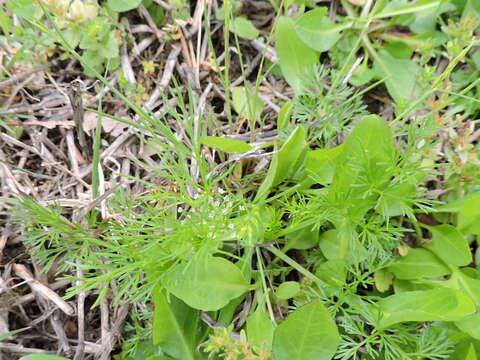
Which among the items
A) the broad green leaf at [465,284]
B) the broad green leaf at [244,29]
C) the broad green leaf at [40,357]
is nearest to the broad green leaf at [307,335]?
the broad green leaf at [465,284]

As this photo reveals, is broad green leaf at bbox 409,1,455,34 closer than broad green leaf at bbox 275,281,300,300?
No

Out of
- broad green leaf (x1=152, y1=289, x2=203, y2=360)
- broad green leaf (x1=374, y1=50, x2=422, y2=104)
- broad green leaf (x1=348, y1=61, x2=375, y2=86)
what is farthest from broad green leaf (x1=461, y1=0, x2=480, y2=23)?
broad green leaf (x1=152, y1=289, x2=203, y2=360)

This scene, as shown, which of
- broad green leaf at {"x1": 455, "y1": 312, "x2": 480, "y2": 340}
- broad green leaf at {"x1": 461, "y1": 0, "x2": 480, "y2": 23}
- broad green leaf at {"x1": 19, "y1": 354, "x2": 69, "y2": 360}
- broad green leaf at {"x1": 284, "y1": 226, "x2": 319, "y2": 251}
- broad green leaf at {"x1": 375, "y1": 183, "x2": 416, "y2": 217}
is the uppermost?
broad green leaf at {"x1": 461, "y1": 0, "x2": 480, "y2": 23}

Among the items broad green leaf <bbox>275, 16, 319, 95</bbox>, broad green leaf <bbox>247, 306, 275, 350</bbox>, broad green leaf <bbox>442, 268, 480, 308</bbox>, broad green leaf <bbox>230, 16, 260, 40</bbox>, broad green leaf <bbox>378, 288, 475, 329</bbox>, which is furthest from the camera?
broad green leaf <bbox>230, 16, 260, 40</bbox>

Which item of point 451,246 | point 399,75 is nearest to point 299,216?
point 451,246

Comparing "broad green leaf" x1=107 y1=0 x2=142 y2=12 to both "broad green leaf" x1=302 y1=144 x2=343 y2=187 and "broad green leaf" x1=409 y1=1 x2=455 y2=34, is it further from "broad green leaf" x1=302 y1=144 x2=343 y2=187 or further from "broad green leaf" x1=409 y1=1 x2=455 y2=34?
"broad green leaf" x1=409 y1=1 x2=455 y2=34

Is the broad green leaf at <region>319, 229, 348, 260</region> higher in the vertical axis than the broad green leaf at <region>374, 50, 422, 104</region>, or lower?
lower
